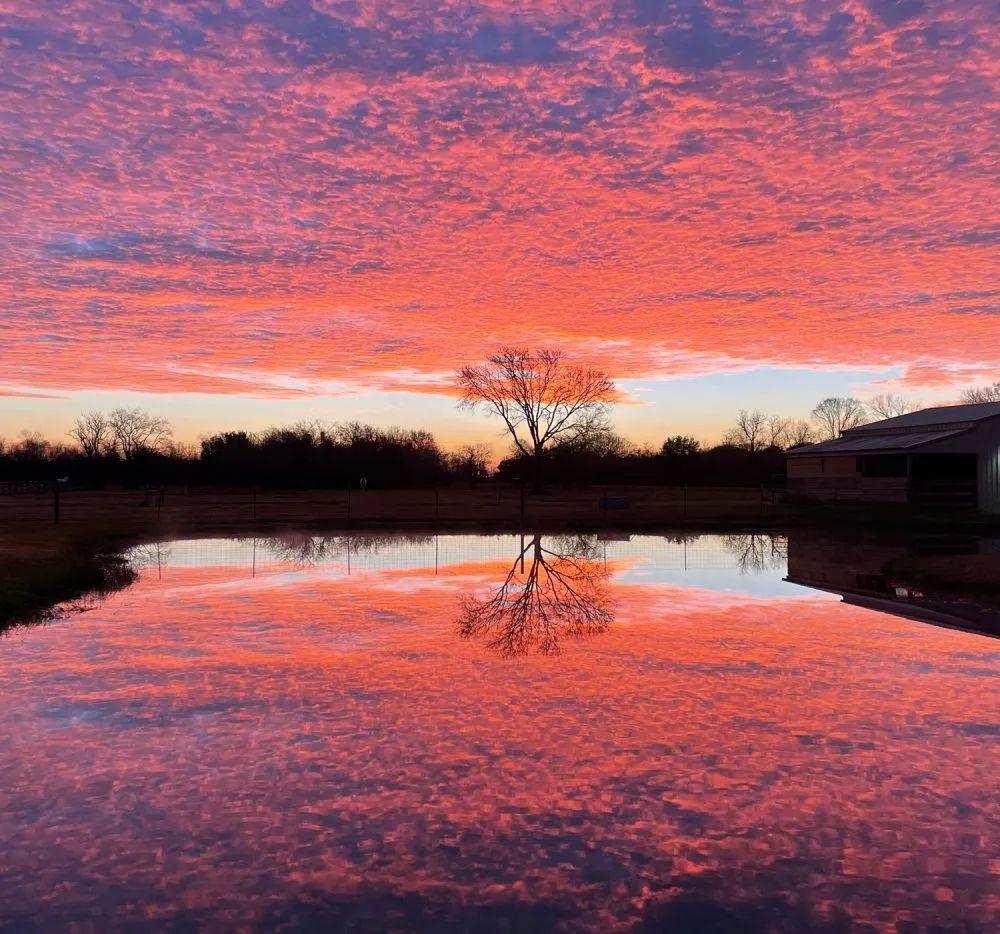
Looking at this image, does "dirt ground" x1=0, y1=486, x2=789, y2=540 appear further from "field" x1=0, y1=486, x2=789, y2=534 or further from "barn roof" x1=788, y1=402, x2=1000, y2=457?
"barn roof" x1=788, y1=402, x2=1000, y2=457

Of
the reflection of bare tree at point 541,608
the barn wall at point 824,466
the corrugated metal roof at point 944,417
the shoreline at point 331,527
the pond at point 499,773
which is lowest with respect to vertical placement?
the pond at point 499,773

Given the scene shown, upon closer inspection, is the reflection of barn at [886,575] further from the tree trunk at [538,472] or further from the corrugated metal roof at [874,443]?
the tree trunk at [538,472]

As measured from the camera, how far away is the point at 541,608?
15484mm

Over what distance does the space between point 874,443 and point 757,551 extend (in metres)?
26.6

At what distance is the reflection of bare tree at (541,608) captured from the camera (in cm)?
1268

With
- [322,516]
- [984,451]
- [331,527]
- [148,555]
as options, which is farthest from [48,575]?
[984,451]

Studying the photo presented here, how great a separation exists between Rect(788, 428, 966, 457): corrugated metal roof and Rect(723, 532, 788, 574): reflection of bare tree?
48.3 ft

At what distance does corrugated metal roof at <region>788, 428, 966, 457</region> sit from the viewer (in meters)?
44.5

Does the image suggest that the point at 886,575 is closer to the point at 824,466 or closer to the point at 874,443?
the point at 874,443

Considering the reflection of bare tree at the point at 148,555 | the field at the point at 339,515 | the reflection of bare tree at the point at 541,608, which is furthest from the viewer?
the field at the point at 339,515

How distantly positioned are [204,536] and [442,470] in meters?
73.1

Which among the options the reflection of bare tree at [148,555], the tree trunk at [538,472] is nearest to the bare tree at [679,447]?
the tree trunk at [538,472]

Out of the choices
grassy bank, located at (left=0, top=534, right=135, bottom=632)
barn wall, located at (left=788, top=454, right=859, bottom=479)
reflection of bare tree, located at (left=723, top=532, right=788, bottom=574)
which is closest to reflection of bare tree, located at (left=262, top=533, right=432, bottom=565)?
grassy bank, located at (left=0, top=534, right=135, bottom=632)

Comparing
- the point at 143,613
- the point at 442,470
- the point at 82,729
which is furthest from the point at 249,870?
the point at 442,470
